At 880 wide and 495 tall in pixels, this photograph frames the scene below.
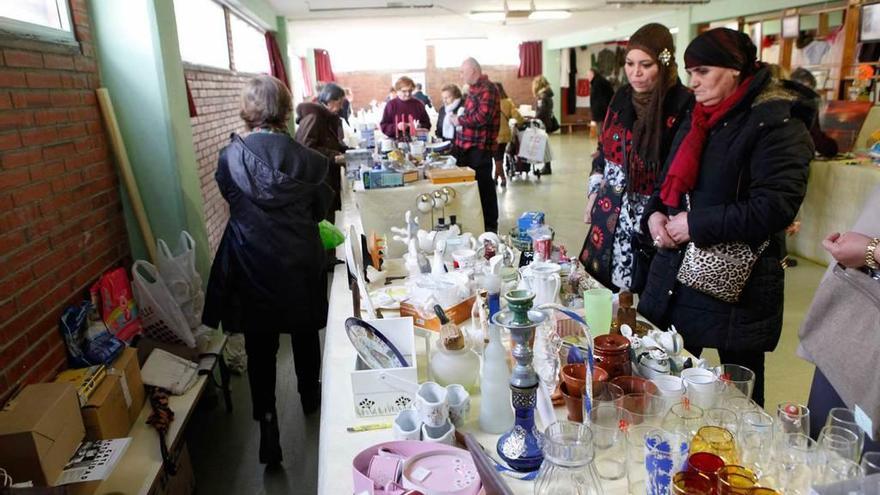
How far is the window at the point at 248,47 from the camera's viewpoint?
21.4 feet

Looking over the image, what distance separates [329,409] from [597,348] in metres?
0.68

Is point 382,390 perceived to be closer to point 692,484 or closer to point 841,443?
point 692,484

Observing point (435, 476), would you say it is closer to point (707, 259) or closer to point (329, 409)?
point (329, 409)

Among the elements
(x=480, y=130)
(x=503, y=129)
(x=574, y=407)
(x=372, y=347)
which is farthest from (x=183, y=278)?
(x=503, y=129)

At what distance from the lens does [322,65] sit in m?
15.6

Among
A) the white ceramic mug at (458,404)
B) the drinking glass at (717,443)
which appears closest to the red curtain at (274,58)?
the white ceramic mug at (458,404)

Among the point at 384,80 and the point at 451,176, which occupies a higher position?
the point at 384,80

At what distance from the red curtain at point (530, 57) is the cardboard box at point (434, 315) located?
15620 mm

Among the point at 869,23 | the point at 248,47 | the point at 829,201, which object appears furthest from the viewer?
the point at 248,47

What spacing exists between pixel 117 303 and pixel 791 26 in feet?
24.4

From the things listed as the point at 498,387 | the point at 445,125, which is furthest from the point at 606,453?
the point at 445,125

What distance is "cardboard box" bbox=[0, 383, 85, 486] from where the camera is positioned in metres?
1.50

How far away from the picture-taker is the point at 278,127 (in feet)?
7.51

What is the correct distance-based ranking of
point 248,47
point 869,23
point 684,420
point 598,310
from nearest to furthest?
point 684,420 → point 598,310 → point 869,23 → point 248,47
